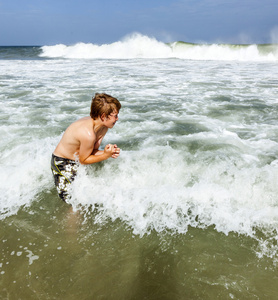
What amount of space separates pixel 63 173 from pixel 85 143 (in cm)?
60

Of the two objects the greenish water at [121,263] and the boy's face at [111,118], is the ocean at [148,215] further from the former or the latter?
the boy's face at [111,118]

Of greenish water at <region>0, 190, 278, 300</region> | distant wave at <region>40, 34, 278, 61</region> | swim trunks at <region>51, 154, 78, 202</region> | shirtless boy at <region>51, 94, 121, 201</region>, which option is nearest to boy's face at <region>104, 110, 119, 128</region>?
shirtless boy at <region>51, 94, 121, 201</region>

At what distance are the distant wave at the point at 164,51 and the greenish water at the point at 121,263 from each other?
101ft

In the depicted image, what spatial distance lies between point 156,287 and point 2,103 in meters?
7.62

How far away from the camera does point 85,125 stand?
287 centimetres

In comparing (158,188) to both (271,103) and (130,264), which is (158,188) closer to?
(130,264)

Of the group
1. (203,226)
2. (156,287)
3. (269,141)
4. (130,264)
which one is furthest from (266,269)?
(269,141)

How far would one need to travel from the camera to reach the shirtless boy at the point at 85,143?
274cm

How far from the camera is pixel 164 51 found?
116ft

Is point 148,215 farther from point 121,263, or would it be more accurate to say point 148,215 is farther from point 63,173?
point 63,173

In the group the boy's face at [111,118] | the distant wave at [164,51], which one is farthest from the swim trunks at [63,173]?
the distant wave at [164,51]

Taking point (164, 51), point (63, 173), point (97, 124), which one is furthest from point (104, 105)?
point (164, 51)

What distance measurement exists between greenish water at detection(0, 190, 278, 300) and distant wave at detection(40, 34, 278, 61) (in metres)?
30.7

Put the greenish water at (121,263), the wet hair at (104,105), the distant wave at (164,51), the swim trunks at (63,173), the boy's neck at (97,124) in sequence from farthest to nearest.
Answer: the distant wave at (164,51), the swim trunks at (63,173), the boy's neck at (97,124), the wet hair at (104,105), the greenish water at (121,263)
